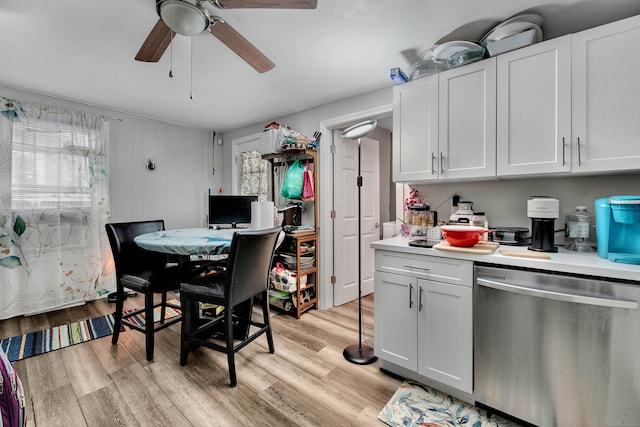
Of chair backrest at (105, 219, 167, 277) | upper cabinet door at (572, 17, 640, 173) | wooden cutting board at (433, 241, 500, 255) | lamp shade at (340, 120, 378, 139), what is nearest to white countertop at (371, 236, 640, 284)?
wooden cutting board at (433, 241, 500, 255)

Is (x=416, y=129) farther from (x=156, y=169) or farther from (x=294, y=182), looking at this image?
(x=156, y=169)

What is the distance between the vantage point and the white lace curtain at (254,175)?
11.9ft

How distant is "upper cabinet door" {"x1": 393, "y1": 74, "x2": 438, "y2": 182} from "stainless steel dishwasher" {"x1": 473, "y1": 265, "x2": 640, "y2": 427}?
2.96 ft

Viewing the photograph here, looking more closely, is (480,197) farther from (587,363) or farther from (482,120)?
(587,363)

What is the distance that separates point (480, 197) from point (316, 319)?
6.36 feet

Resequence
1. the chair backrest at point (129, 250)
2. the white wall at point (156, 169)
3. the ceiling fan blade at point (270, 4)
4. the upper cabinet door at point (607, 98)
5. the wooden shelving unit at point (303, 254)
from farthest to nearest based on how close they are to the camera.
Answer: the white wall at point (156, 169)
the wooden shelving unit at point (303, 254)
the chair backrest at point (129, 250)
the upper cabinet door at point (607, 98)
the ceiling fan blade at point (270, 4)

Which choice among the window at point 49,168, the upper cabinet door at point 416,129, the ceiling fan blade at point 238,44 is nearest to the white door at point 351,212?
the upper cabinet door at point 416,129

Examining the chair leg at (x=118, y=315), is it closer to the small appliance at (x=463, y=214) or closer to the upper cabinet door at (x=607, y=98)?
the small appliance at (x=463, y=214)

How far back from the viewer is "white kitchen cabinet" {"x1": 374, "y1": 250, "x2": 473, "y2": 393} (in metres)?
1.61

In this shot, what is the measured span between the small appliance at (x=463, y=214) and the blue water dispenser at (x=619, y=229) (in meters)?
0.69

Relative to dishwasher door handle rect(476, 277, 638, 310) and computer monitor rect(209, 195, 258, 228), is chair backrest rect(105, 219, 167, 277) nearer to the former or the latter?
computer monitor rect(209, 195, 258, 228)

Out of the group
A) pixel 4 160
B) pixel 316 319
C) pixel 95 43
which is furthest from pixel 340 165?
pixel 4 160

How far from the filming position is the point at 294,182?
3068 mm

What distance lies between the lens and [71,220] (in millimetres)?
3115
